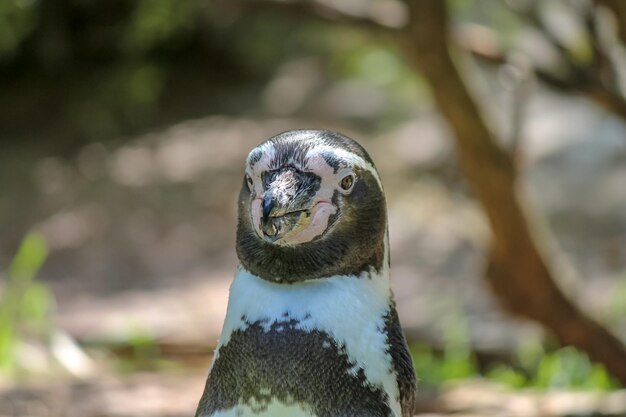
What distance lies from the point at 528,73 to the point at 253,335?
6.08 feet

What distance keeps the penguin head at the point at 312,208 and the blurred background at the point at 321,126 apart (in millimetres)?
1591

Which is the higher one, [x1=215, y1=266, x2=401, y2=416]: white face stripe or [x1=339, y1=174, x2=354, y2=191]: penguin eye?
[x1=339, y1=174, x2=354, y2=191]: penguin eye

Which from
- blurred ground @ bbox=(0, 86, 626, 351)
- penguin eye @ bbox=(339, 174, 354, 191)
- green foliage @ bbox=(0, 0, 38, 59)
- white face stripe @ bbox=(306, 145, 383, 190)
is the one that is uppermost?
green foliage @ bbox=(0, 0, 38, 59)

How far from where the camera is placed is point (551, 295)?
3.37 metres

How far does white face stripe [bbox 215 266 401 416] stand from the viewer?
145 cm

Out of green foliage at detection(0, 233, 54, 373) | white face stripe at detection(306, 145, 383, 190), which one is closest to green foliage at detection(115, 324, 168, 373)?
green foliage at detection(0, 233, 54, 373)

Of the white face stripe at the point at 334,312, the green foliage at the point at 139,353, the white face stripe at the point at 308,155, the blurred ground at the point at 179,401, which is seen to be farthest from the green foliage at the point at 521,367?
the white face stripe at the point at 308,155

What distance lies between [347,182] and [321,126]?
5251 mm

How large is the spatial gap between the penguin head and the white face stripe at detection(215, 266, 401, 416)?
0.8 inches

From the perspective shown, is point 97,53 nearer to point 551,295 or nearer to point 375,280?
point 551,295

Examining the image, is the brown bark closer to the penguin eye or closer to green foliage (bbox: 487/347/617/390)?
green foliage (bbox: 487/347/617/390)

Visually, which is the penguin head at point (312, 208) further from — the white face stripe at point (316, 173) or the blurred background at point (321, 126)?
the blurred background at point (321, 126)

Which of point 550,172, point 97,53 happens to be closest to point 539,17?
point 550,172

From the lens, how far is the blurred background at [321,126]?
3.17m
